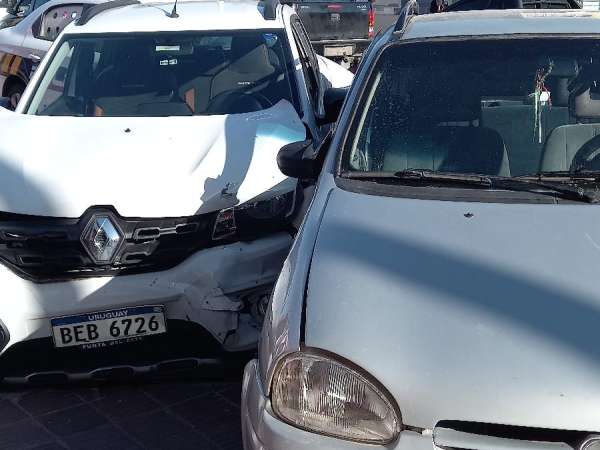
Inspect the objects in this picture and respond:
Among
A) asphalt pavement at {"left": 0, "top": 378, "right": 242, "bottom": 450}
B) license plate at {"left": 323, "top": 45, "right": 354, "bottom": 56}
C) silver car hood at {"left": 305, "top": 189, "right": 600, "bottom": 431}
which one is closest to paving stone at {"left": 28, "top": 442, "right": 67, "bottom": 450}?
asphalt pavement at {"left": 0, "top": 378, "right": 242, "bottom": 450}

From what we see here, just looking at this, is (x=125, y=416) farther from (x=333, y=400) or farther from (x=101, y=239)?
(x=333, y=400)

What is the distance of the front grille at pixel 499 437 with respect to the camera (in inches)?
92.3

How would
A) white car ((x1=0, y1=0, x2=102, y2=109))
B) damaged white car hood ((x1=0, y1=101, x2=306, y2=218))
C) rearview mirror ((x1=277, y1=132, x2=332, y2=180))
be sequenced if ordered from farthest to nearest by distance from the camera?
1. white car ((x1=0, y1=0, x2=102, y2=109))
2. damaged white car hood ((x1=0, y1=101, x2=306, y2=218))
3. rearview mirror ((x1=277, y1=132, x2=332, y2=180))

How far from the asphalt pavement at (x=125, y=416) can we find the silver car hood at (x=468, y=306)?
146 centimetres

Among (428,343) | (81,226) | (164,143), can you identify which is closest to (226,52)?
(164,143)

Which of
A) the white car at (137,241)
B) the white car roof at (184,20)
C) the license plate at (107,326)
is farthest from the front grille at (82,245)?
the white car roof at (184,20)

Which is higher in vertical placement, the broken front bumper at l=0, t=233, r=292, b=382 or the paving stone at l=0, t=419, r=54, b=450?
the broken front bumper at l=0, t=233, r=292, b=382

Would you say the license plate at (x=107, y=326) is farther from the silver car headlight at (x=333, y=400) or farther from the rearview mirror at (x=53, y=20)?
the rearview mirror at (x=53, y=20)

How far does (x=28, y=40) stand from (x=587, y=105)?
7513 millimetres

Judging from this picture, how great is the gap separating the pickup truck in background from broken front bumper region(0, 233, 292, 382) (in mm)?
12803

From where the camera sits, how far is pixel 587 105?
150 inches

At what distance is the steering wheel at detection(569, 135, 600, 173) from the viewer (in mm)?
3562

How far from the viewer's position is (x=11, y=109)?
5.87m

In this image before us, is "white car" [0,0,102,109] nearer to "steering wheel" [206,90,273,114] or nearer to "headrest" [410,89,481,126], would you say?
"steering wheel" [206,90,273,114]
